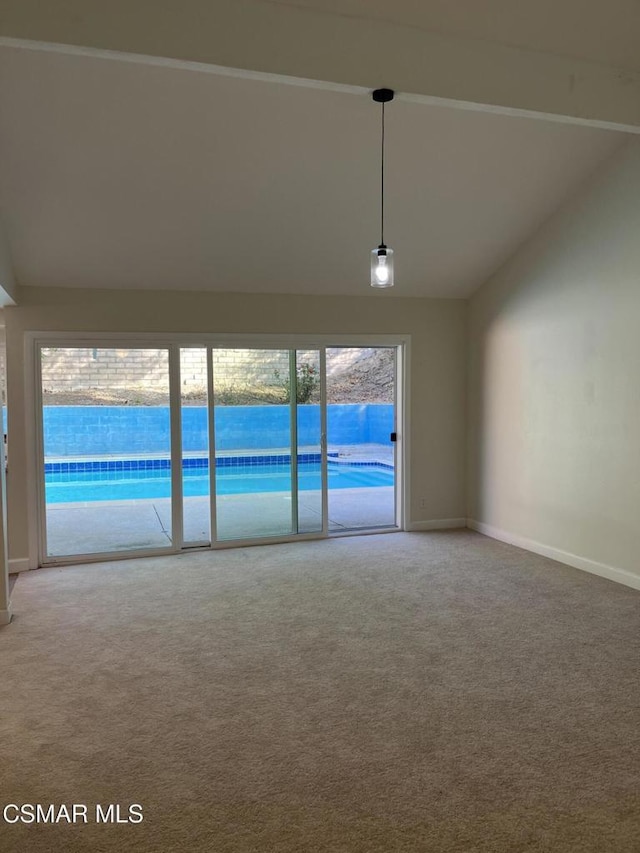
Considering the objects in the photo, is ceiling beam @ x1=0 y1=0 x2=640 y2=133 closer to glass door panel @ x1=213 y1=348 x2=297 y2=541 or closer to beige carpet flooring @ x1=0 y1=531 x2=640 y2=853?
beige carpet flooring @ x1=0 y1=531 x2=640 y2=853

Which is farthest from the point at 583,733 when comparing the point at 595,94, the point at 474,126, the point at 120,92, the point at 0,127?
the point at 0,127

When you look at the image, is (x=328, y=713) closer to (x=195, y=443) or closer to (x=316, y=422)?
(x=316, y=422)

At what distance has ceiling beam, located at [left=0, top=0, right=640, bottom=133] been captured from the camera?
7.79ft

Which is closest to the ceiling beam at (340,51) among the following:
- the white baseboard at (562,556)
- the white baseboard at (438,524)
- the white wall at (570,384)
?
the white wall at (570,384)

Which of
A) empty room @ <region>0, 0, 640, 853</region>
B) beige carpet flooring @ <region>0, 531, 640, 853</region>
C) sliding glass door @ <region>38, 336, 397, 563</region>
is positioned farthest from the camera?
sliding glass door @ <region>38, 336, 397, 563</region>

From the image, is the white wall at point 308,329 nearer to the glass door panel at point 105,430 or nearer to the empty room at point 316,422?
the empty room at point 316,422

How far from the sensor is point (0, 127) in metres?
3.34

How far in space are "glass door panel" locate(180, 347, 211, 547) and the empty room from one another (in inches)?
2.2

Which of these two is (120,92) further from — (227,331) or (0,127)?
(227,331)

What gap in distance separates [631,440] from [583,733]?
2.29 m

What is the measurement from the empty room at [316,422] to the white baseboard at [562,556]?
0.04 meters

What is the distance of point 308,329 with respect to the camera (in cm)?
549

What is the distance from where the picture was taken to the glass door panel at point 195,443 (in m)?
5.37

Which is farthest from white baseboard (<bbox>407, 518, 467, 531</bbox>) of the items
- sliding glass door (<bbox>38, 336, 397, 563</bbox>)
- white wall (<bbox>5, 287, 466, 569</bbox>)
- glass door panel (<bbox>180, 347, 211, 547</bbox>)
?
glass door panel (<bbox>180, 347, 211, 547</bbox>)
